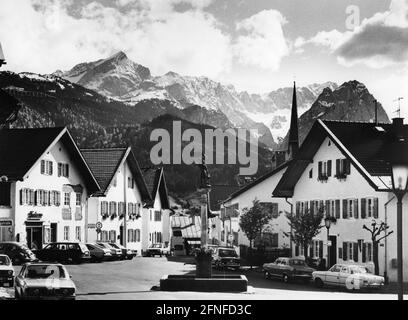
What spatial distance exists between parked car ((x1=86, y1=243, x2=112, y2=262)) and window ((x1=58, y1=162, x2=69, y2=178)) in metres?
10.00

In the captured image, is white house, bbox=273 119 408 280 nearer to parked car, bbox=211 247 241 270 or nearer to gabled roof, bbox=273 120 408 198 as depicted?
gabled roof, bbox=273 120 408 198

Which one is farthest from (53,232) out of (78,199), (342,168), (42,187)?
(342,168)

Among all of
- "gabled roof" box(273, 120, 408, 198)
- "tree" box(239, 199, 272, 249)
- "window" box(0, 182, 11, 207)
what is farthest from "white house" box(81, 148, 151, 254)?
"gabled roof" box(273, 120, 408, 198)

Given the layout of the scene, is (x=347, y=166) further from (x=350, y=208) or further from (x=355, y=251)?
(x=355, y=251)

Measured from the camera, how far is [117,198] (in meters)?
74.7

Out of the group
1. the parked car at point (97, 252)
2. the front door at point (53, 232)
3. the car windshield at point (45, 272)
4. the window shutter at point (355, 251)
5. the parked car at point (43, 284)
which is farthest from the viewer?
the front door at point (53, 232)

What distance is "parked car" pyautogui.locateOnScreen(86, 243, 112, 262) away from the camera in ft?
178

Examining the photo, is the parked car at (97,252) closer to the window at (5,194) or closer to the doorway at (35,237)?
the doorway at (35,237)

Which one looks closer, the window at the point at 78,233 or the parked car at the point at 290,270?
the parked car at the point at 290,270

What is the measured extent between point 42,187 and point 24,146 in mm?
3417

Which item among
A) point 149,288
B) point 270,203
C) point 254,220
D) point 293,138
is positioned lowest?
point 149,288

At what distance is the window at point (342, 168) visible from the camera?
51.7 metres

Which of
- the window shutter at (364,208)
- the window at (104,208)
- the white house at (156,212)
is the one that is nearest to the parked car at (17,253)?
the window shutter at (364,208)

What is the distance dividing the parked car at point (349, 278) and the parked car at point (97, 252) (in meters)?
19.5
